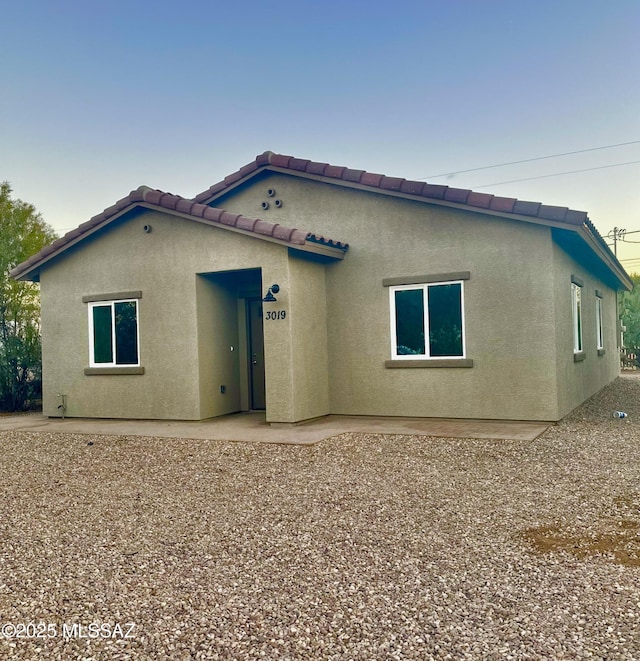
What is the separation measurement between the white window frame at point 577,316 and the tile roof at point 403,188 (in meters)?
3.20

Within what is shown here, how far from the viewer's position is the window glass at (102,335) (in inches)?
496

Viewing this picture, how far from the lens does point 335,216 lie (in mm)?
11914

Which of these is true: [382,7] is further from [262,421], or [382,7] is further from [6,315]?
[6,315]

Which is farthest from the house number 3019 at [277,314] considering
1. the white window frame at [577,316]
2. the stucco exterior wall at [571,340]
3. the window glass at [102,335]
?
the white window frame at [577,316]

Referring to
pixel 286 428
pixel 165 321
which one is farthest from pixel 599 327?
pixel 165 321

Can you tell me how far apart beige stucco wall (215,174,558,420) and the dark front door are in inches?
64.1

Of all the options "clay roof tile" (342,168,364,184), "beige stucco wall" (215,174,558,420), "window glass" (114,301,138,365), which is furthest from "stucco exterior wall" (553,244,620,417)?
"window glass" (114,301,138,365)

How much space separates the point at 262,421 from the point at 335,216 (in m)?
4.26

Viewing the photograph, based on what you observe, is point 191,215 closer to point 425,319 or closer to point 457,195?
point 425,319

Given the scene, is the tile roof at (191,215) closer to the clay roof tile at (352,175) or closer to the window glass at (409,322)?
the clay roof tile at (352,175)

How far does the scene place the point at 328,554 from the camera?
4547mm

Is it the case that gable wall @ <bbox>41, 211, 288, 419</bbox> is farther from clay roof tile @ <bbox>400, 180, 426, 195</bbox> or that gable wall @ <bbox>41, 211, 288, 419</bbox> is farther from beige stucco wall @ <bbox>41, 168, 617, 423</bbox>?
clay roof tile @ <bbox>400, 180, 426, 195</bbox>

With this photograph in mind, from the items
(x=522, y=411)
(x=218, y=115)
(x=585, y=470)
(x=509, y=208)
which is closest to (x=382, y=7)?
(x=218, y=115)

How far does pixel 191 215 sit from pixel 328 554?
811 centimetres
